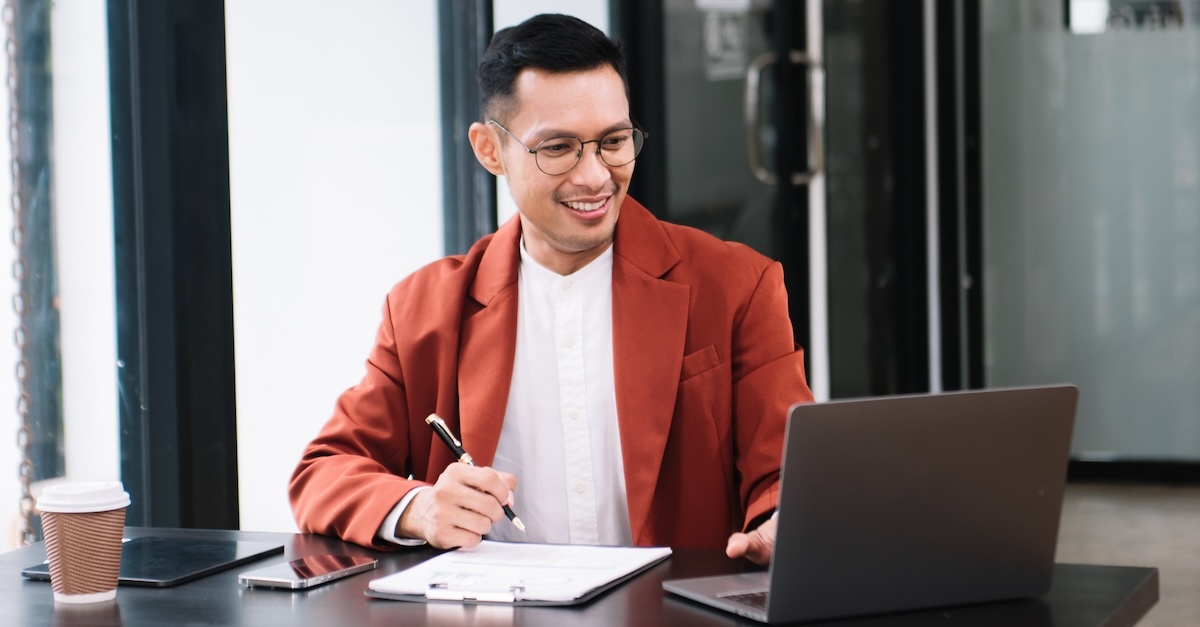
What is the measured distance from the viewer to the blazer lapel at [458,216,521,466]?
1781mm

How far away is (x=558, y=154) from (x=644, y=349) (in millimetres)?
293

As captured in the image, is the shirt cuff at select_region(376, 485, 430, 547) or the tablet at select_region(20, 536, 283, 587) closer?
the tablet at select_region(20, 536, 283, 587)

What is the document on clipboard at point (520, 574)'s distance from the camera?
1192 mm

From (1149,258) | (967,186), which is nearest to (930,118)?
(967,186)

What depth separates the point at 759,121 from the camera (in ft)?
13.5

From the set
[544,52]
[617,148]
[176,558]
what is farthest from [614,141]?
[176,558]

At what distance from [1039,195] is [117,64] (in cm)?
384

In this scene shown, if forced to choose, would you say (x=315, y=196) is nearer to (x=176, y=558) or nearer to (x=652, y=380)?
(x=652, y=380)

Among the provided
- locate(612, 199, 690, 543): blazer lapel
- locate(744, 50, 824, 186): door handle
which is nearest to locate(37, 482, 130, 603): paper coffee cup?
locate(612, 199, 690, 543): blazer lapel

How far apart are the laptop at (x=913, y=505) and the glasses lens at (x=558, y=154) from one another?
30.1 inches

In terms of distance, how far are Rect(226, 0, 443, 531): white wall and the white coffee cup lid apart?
106cm

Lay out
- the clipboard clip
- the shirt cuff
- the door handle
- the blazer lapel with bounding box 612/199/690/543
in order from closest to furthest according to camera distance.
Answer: the clipboard clip
the shirt cuff
the blazer lapel with bounding box 612/199/690/543
the door handle

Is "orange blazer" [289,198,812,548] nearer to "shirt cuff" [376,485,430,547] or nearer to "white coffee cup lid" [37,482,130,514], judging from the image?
"shirt cuff" [376,485,430,547]

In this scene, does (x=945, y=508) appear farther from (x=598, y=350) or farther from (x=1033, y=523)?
(x=598, y=350)
